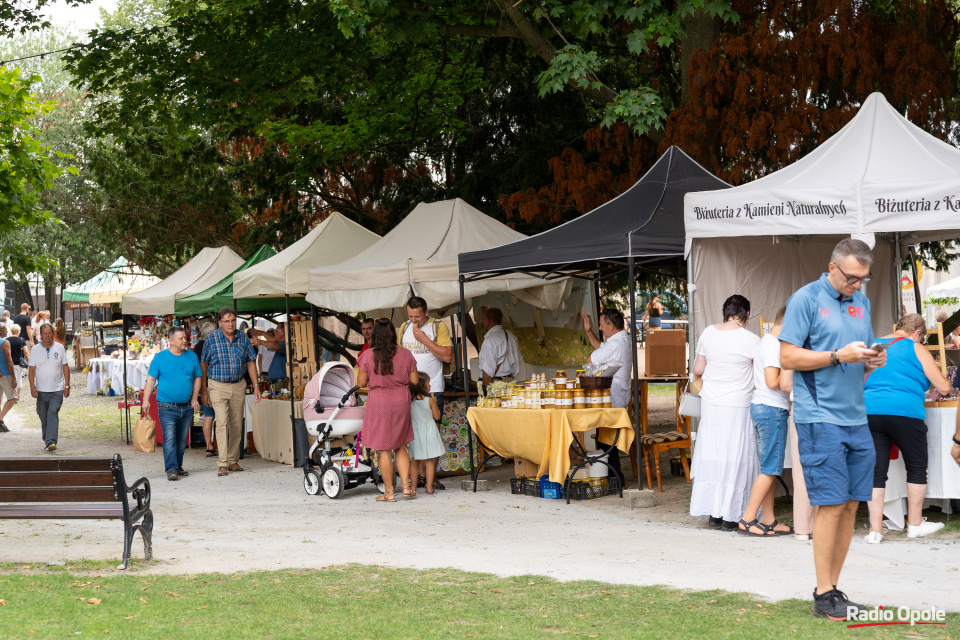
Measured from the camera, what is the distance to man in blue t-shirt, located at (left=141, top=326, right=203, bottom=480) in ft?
40.1

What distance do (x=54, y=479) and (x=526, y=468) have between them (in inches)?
186

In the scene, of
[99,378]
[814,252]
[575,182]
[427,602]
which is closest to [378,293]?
[575,182]

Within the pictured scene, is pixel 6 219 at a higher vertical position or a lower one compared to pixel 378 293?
higher

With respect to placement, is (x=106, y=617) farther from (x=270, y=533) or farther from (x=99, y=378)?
(x=99, y=378)

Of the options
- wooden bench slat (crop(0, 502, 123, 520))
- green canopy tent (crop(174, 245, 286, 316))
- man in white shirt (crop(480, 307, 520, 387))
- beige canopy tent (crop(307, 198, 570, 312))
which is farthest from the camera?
green canopy tent (crop(174, 245, 286, 316))

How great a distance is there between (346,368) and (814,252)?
489 cm

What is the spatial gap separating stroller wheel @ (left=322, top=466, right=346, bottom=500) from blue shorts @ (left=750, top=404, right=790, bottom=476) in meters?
4.39

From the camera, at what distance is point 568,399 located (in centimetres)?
959

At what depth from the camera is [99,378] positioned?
26562 millimetres

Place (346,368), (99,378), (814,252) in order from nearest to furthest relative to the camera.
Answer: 1. (814,252)
2. (346,368)
3. (99,378)

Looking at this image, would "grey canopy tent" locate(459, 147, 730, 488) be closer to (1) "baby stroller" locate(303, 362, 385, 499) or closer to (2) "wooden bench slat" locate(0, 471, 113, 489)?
(1) "baby stroller" locate(303, 362, 385, 499)

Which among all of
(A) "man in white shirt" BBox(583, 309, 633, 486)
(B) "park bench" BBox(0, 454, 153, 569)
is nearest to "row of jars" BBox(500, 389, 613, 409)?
(A) "man in white shirt" BBox(583, 309, 633, 486)

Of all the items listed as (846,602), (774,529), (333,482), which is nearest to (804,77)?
(774,529)

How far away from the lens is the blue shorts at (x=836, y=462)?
5.17m
